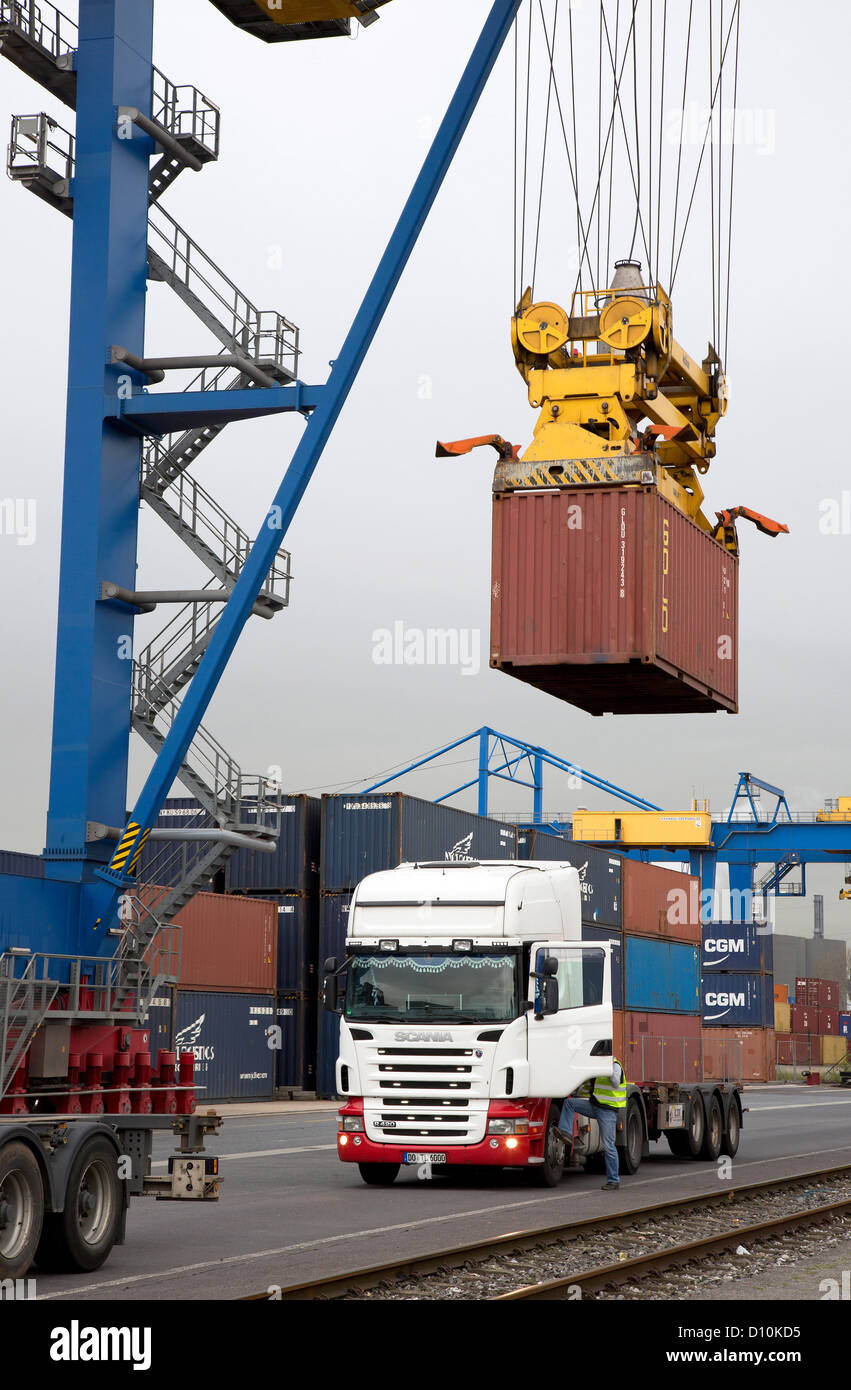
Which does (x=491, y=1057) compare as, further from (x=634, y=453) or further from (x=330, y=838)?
(x=330, y=838)

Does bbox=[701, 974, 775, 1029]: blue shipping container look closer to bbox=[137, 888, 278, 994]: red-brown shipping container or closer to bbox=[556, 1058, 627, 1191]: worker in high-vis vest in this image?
bbox=[137, 888, 278, 994]: red-brown shipping container

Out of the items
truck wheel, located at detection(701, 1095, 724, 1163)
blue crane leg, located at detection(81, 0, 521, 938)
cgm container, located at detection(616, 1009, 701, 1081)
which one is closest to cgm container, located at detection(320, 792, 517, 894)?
cgm container, located at detection(616, 1009, 701, 1081)

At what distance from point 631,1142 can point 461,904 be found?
15.5ft

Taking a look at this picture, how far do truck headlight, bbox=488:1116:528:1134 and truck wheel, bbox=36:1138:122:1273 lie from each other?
19.8 feet

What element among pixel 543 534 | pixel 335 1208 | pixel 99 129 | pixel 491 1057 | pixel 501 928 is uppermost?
pixel 99 129

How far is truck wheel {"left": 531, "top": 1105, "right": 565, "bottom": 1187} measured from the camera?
58.8 feet

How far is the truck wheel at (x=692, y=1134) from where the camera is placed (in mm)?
22672

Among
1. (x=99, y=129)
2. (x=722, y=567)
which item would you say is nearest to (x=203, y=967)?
(x=722, y=567)

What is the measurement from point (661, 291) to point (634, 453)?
2.52 meters

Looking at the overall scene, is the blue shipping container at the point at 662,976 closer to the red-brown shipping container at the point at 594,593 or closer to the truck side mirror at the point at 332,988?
the red-brown shipping container at the point at 594,593

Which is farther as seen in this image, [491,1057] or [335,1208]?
[491,1057]

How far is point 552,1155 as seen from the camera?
18.1 metres

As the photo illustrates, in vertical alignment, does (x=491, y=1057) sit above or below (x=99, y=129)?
below
